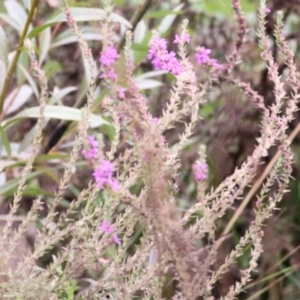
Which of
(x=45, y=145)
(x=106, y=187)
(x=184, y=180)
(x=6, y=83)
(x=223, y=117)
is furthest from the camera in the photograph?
(x=184, y=180)

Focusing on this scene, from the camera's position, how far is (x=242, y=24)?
0.52 meters

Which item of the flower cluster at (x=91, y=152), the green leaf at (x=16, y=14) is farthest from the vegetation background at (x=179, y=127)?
the flower cluster at (x=91, y=152)

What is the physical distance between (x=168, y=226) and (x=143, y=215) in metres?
0.03

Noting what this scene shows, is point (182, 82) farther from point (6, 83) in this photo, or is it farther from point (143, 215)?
point (6, 83)

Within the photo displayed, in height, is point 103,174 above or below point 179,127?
above

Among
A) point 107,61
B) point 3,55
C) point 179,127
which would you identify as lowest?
point 179,127

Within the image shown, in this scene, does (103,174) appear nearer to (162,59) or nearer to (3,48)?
(162,59)

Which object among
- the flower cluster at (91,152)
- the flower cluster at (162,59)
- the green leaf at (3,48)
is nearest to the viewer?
the flower cluster at (91,152)

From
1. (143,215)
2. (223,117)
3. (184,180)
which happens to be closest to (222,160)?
(223,117)

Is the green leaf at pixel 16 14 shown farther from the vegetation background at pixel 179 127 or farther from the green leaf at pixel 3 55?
the green leaf at pixel 3 55

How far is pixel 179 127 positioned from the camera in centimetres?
163

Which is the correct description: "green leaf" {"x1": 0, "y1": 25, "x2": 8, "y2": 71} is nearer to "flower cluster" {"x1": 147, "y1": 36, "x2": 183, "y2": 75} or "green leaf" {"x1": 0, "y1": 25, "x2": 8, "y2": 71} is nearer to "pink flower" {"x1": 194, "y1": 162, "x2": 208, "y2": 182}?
"flower cluster" {"x1": 147, "y1": 36, "x2": 183, "y2": 75}

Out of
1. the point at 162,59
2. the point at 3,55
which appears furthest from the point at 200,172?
the point at 3,55

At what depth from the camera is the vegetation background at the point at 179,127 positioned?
3.73 ft
